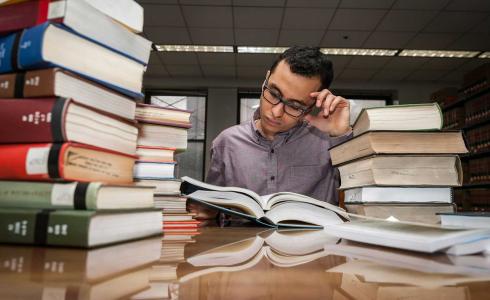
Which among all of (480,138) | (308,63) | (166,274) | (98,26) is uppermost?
(480,138)

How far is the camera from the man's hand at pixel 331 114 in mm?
1398

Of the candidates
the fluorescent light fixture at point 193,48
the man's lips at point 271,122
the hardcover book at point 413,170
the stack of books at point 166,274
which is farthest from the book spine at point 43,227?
the fluorescent light fixture at point 193,48

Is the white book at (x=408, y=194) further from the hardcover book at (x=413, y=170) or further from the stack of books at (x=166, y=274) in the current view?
the stack of books at (x=166, y=274)

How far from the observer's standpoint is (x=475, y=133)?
4.07m

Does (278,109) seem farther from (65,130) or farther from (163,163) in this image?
(65,130)

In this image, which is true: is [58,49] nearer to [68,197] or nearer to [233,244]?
[68,197]

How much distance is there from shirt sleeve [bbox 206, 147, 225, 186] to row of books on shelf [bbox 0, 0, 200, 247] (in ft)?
4.07

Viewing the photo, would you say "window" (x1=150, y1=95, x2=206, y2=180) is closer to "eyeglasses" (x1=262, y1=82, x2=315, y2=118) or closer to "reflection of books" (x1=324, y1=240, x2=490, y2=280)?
"eyeglasses" (x1=262, y1=82, x2=315, y2=118)

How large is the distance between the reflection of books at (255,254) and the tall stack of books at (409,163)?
1.14 feet

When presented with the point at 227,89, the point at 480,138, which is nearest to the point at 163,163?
the point at 480,138

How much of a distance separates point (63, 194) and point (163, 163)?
265 millimetres

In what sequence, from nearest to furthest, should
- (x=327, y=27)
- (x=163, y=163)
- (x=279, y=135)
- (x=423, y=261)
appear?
(x=423, y=261), (x=163, y=163), (x=279, y=135), (x=327, y=27)

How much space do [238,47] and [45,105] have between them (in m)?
4.61

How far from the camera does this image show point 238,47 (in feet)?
16.1
